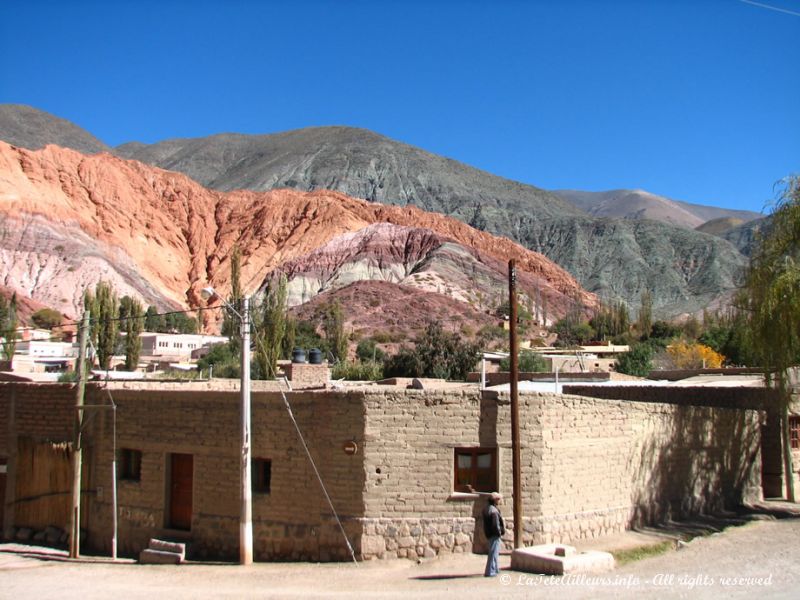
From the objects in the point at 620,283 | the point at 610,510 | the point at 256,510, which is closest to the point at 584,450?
the point at 610,510

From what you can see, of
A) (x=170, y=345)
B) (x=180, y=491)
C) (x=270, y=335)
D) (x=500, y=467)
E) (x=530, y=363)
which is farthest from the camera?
(x=170, y=345)

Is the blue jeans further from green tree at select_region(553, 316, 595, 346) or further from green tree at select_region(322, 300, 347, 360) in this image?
green tree at select_region(553, 316, 595, 346)

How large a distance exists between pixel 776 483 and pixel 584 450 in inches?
304

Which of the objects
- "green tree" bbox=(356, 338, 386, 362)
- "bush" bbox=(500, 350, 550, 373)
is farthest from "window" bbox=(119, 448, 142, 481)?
"green tree" bbox=(356, 338, 386, 362)

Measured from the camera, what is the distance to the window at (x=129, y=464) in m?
17.5

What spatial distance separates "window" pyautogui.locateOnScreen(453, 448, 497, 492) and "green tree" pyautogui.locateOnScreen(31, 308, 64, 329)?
72443mm

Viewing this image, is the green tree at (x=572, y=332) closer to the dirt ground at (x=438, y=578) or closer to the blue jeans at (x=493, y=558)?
the dirt ground at (x=438, y=578)

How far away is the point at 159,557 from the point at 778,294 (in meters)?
13.6

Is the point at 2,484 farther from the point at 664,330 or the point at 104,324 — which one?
the point at 664,330

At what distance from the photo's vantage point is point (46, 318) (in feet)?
271

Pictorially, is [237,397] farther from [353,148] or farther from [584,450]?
[353,148]

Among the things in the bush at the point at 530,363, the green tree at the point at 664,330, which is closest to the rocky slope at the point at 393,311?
the green tree at the point at 664,330

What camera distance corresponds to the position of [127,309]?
8038 cm

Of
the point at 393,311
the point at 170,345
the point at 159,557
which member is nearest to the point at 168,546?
the point at 159,557
